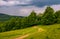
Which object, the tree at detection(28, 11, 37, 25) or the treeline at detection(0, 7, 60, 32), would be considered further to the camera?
the tree at detection(28, 11, 37, 25)

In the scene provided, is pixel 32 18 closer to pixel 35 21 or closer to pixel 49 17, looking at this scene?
pixel 35 21

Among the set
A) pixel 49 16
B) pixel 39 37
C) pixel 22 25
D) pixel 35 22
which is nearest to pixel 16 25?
pixel 22 25

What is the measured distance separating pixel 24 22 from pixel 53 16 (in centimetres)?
1944

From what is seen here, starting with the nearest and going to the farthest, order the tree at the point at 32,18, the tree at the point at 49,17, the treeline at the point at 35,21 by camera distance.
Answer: the tree at the point at 49,17, the treeline at the point at 35,21, the tree at the point at 32,18

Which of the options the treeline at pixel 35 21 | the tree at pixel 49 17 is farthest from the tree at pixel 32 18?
the tree at pixel 49 17

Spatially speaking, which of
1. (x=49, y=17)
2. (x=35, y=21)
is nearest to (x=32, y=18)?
(x=35, y=21)

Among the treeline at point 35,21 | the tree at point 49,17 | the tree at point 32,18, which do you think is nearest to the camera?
the tree at point 49,17

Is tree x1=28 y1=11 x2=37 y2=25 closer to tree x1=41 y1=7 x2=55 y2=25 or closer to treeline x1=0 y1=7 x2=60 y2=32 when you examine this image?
treeline x1=0 y1=7 x2=60 y2=32

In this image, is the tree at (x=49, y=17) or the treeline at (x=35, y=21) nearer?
the tree at (x=49, y=17)

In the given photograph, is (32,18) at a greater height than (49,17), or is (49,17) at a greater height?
(49,17)

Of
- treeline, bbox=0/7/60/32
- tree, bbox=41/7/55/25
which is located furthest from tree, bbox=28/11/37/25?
tree, bbox=41/7/55/25

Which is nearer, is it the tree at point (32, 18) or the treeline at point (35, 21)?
the treeline at point (35, 21)

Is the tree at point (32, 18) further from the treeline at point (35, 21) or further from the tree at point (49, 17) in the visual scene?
the tree at point (49, 17)

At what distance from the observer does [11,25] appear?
129250 mm
